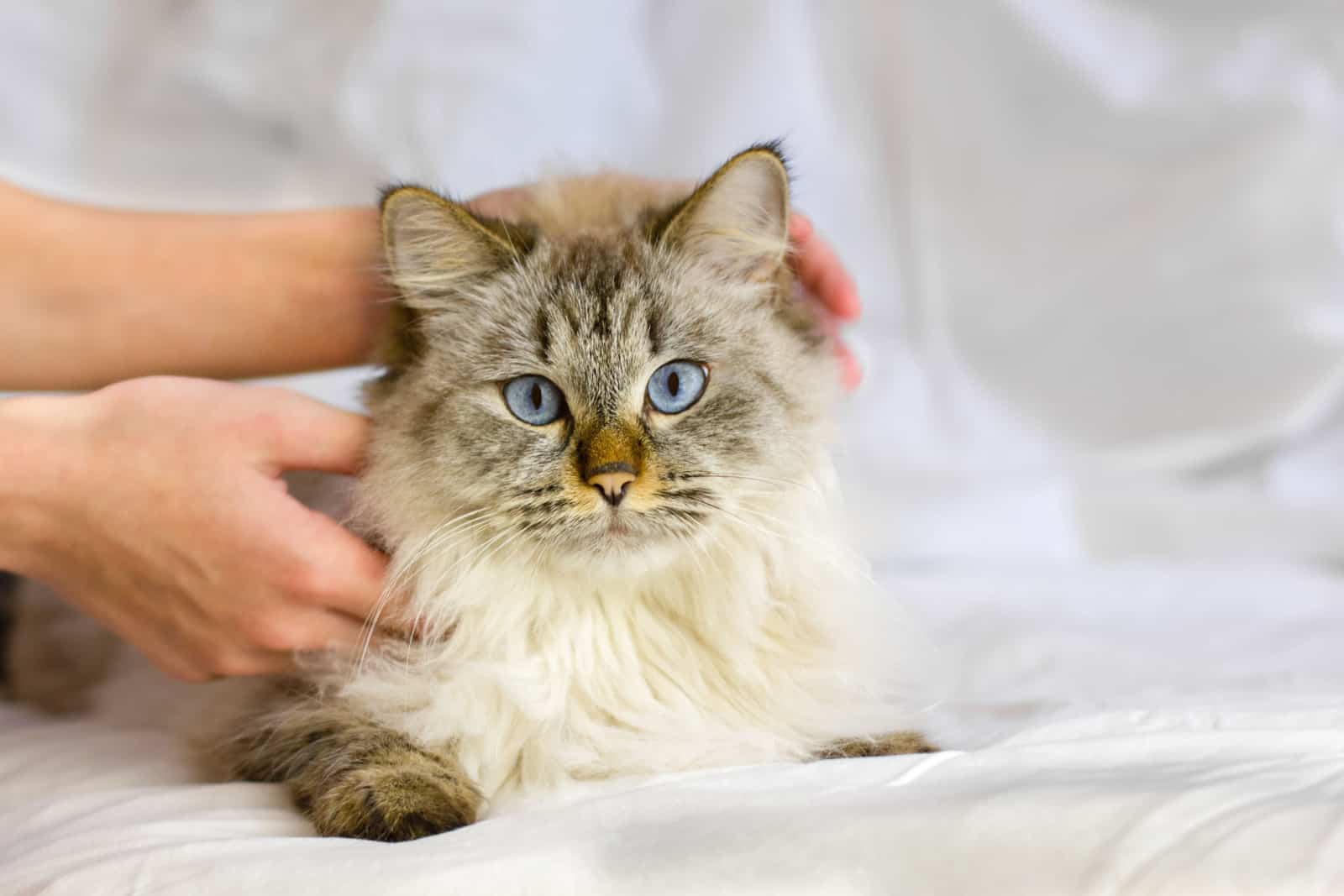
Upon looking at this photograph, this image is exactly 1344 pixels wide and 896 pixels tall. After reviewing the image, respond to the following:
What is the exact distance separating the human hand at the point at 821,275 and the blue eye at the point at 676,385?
0.40 metres

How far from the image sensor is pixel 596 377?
1.54m

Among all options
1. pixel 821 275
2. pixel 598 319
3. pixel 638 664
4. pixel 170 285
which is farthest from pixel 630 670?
pixel 170 285

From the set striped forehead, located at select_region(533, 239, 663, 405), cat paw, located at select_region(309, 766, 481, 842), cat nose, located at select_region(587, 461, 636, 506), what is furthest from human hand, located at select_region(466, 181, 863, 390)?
cat paw, located at select_region(309, 766, 481, 842)

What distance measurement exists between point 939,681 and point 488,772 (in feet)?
2.68

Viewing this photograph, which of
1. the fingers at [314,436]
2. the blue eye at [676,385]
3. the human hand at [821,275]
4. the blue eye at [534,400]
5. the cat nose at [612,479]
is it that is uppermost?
the human hand at [821,275]

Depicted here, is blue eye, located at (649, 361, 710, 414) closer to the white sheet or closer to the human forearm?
the white sheet

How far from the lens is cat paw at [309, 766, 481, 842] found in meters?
1.34

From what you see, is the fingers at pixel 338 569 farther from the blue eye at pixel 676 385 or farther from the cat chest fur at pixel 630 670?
the blue eye at pixel 676 385

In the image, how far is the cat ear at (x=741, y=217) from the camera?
5.14 ft

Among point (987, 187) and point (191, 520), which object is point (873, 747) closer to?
point (191, 520)

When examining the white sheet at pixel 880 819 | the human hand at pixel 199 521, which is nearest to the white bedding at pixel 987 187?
the white sheet at pixel 880 819

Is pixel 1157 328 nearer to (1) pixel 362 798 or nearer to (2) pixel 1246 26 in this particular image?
(2) pixel 1246 26

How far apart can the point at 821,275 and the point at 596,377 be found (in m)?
0.69

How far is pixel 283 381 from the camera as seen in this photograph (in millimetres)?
2760
